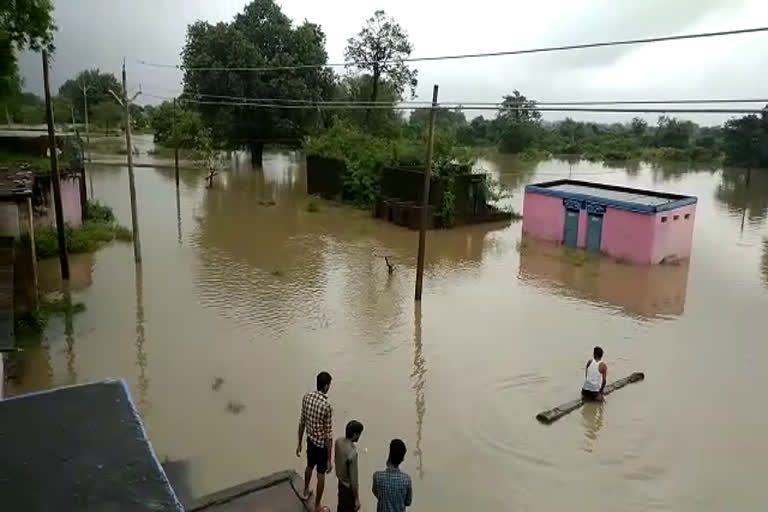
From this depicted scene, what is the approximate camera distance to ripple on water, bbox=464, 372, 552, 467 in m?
9.28

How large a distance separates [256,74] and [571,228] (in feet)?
73.0

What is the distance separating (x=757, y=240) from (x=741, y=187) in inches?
859

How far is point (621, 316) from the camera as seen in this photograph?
15.7 metres

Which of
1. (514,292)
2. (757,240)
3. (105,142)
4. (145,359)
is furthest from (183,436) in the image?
(105,142)

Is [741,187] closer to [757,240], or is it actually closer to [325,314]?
[757,240]

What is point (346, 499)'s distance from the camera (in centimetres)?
676

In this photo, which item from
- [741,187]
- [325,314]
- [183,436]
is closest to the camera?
[183,436]

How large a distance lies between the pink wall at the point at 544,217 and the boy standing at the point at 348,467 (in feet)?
59.1

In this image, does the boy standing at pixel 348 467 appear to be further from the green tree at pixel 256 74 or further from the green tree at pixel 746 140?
the green tree at pixel 746 140

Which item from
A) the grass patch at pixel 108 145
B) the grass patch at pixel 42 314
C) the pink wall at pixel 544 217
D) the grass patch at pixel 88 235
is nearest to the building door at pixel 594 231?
the pink wall at pixel 544 217

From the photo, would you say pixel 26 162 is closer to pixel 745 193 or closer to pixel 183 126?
pixel 183 126

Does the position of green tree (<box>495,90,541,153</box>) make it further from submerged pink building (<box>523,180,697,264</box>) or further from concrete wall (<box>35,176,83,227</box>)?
concrete wall (<box>35,176,83,227</box>)

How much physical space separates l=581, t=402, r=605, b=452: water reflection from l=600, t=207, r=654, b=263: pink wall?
36.3ft

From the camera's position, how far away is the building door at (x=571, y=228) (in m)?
22.6
